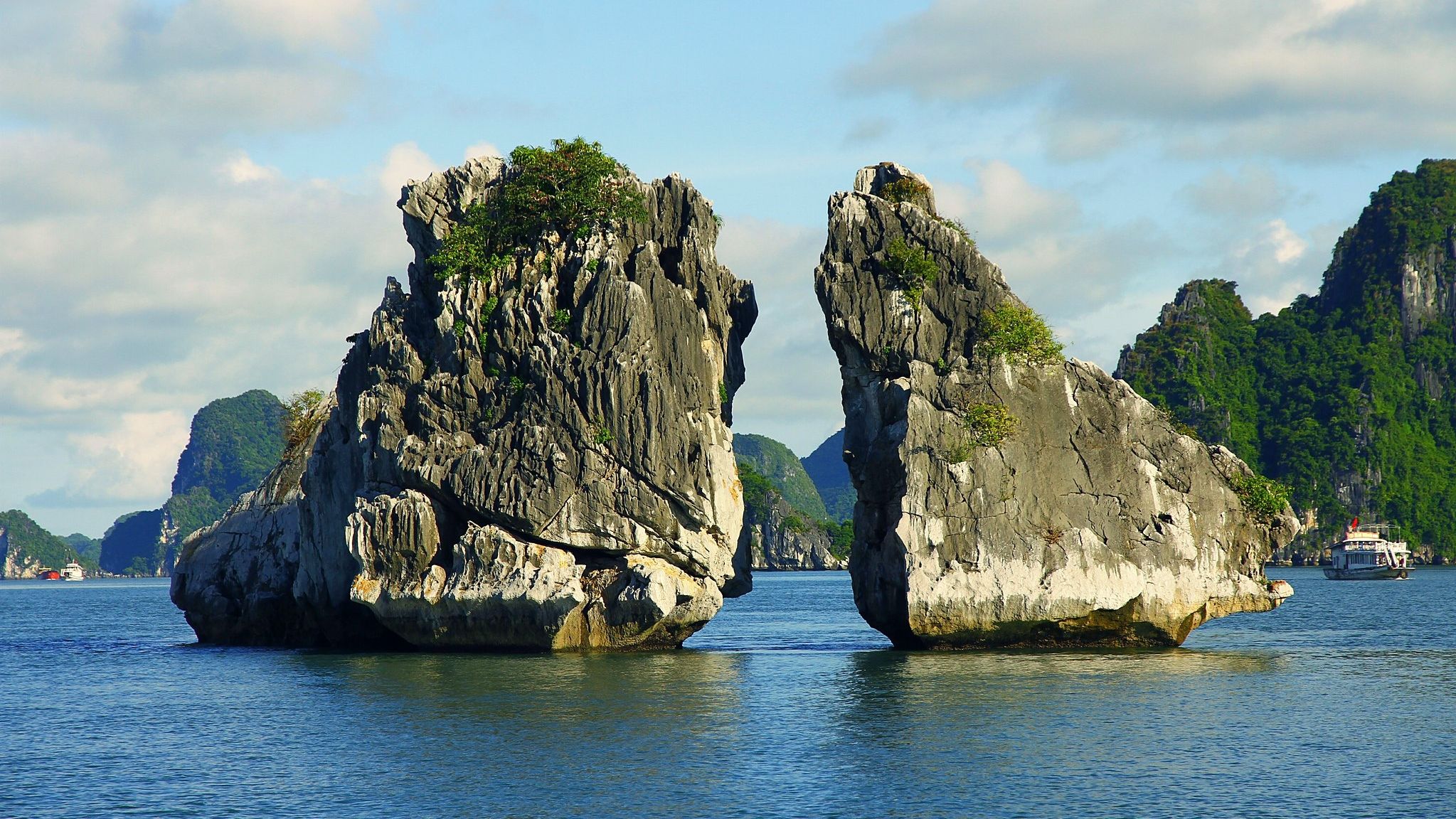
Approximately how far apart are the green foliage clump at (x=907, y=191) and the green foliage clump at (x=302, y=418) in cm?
2421

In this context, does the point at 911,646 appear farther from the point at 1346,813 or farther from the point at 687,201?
the point at 1346,813

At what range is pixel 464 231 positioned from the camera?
147 feet

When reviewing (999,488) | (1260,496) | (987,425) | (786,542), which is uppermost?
(987,425)

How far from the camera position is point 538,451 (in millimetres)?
A: 41844

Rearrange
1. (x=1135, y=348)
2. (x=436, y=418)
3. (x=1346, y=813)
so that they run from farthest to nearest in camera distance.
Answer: (x=1135, y=348), (x=436, y=418), (x=1346, y=813)

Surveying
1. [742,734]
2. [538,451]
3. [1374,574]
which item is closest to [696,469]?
[538,451]

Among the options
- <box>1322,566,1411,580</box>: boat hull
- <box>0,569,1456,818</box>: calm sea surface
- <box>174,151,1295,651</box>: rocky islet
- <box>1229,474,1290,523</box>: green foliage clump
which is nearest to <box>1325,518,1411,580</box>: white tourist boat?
<box>1322,566,1411,580</box>: boat hull

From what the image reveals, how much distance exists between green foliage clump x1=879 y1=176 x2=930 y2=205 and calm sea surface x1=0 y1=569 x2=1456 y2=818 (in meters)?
15.0

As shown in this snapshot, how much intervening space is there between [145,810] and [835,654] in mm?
25828

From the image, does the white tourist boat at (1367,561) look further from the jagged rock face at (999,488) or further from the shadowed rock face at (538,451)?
the shadowed rock face at (538,451)

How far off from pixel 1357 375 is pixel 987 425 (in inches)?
5341

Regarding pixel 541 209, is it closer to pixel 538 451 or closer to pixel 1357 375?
pixel 538 451

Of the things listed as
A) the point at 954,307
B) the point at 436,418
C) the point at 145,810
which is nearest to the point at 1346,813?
the point at 145,810

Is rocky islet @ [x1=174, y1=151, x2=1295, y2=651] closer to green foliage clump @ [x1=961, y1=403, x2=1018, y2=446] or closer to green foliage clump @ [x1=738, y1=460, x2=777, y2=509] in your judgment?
green foliage clump @ [x1=961, y1=403, x2=1018, y2=446]
